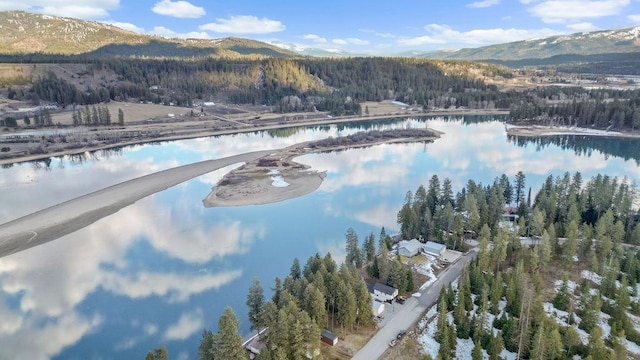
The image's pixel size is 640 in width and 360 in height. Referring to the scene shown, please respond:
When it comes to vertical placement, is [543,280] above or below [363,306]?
below

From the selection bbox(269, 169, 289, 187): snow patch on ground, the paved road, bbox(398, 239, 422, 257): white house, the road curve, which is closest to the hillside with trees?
the paved road

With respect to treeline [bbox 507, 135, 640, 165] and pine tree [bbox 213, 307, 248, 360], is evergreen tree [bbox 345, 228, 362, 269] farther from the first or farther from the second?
treeline [bbox 507, 135, 640, 165]

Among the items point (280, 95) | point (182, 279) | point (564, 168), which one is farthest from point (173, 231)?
point (280, 95)

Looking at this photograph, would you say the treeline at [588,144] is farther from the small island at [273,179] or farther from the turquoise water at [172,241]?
the small island at [273,179]

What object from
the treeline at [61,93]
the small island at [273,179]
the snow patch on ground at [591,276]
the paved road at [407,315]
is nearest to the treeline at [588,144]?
the small island at [273,179]

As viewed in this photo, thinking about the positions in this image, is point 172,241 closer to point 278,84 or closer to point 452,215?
point 452,215

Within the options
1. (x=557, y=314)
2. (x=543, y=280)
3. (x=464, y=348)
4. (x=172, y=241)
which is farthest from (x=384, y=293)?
(x=172, y=241)
